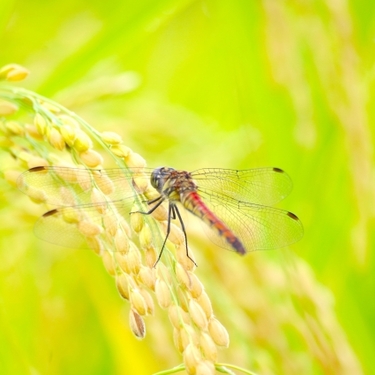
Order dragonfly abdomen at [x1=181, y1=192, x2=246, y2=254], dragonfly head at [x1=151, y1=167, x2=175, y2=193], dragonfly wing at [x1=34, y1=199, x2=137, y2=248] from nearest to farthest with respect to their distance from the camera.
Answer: dragonfly wing at [x1=34, y1=199, x2=137, y2=248] → dragonfly abdomen at [x1=181, y1=192, x2=246, y2=254] → dragonfly head at [x1=151, y1=167, x2=175, y2=193]

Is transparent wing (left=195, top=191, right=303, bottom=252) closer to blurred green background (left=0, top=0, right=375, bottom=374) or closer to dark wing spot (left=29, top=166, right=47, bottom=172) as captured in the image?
blurred green background (left=0, top=0, right=375, bottom=374)

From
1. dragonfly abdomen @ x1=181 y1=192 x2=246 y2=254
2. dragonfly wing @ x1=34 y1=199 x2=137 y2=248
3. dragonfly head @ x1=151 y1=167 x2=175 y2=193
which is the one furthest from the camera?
dragonfly head @ x1=151 y1=167 x2=175 y2=193

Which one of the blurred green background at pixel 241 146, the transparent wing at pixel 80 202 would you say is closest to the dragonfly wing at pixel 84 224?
the transparent wing at pixel 80 202

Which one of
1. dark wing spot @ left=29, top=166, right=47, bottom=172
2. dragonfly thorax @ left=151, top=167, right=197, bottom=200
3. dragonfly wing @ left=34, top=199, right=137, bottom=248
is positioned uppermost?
dragonfly thorax @ left=151, top=167, right=197, bottom=200

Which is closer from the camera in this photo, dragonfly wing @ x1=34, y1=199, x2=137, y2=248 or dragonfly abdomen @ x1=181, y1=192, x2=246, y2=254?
dragonfly wing @ x1=34, y1=199, x2=137, y2=248

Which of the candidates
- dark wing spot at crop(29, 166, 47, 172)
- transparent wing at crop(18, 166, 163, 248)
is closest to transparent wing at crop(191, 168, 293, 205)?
transparent wing at crop(18, 166, 163, 248)
